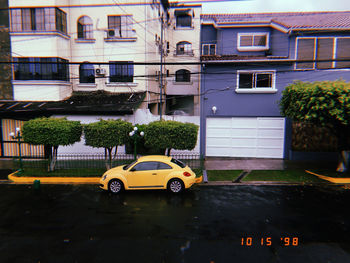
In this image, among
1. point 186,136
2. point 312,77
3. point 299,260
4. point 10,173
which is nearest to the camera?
point 299,260

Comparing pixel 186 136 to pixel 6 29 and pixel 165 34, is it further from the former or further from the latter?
pixel 165 34

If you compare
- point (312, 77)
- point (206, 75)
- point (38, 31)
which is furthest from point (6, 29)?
point (312, 77)

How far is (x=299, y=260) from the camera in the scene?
6.39 metres

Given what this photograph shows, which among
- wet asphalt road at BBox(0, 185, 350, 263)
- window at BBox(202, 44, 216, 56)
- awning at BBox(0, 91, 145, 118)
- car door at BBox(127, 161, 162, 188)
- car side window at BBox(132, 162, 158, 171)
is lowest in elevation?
wet asphalt road at BBox(0, 185, 350, 263)

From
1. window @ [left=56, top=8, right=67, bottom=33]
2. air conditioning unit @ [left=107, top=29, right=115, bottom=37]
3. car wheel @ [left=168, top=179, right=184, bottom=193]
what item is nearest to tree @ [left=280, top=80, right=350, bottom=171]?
car wheel @ [left=168, top=179, right=184, bottom=193]

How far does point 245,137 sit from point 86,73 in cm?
1300

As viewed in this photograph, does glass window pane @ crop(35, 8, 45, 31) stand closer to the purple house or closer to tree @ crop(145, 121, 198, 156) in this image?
tree @ crop(145, 121, 198, 156)

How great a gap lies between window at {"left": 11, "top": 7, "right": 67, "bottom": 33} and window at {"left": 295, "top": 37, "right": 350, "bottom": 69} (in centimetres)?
1704

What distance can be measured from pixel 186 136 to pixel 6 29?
15584mm

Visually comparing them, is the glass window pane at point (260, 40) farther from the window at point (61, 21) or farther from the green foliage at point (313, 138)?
the window at point (61, 21)

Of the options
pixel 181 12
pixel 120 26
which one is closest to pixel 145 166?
pixel 120 26

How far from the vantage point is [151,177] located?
37.0 feet

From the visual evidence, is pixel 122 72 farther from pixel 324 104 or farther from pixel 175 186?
pixel 324 104

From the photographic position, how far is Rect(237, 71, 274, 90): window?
57.1 feet
